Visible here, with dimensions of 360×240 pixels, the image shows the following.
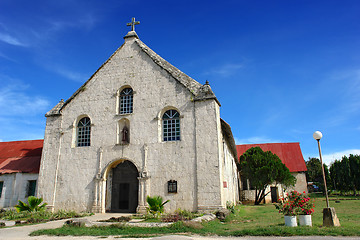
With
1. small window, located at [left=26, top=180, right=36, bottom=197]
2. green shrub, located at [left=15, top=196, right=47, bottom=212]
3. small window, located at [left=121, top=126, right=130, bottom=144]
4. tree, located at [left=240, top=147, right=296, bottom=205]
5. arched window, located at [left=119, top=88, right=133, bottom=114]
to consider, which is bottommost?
green shrub, located at [left=15, top=196, right=47, bottom=212]

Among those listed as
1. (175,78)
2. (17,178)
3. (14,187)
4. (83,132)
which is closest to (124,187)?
(83,132)

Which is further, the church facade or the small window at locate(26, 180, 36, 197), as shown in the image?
the small window at locate(26, 180, 36, 197)

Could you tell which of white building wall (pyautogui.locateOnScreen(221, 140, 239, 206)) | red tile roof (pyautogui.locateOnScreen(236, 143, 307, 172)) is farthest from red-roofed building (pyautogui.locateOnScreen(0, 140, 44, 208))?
red tile roof (pyautogui.locateOnScreen(236, 143, 307, 172))

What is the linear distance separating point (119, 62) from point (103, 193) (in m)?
8.70

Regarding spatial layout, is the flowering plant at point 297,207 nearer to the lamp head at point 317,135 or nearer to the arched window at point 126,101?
the lamp head at point 317,135

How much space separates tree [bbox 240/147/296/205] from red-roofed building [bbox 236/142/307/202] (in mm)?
1802

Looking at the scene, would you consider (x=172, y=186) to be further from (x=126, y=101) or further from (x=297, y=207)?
(x=297, y=207)

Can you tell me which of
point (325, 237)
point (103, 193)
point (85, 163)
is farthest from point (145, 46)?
point (325, 237)

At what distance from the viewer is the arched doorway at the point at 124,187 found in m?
17.4

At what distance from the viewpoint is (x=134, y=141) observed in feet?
55.2

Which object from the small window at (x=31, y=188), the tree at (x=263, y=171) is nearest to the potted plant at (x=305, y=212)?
the tree at (x=263, y=171)

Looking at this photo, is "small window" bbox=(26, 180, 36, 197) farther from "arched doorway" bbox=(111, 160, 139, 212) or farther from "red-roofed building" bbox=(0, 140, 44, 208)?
"arched doorway" bbox=(111, 160, 139, 212)

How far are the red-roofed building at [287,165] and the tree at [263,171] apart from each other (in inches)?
70.9

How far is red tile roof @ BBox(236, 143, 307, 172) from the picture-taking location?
33344 millimetres
